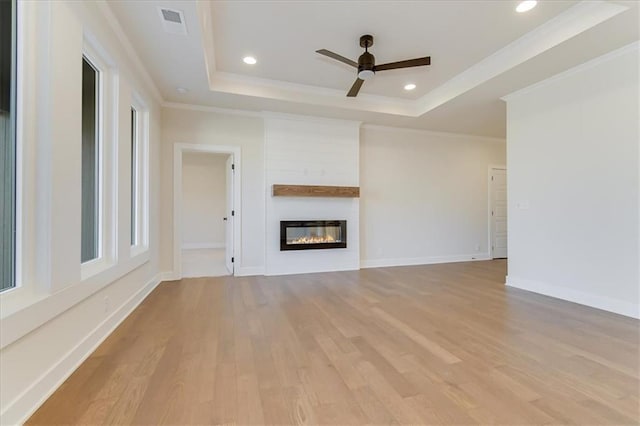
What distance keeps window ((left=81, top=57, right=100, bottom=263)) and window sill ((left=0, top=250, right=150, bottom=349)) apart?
38 cm

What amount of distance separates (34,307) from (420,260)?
18.8 feet

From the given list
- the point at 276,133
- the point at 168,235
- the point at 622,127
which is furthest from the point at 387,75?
the point at 168,235

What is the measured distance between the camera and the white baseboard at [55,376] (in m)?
1.43

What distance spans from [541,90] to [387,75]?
2.04 metres

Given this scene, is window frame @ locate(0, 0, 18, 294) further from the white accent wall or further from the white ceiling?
the white accent wall

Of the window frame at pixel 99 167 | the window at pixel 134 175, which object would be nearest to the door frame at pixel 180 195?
the window at pixel 134 175

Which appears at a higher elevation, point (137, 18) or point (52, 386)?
point (137, 18)

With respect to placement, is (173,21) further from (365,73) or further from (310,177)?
(310,177)

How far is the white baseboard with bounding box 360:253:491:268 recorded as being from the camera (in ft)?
18.5

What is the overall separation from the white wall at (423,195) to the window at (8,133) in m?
4.73

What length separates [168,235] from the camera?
457cm

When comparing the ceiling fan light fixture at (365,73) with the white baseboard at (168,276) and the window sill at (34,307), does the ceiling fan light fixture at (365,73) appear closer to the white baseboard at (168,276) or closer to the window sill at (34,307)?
the window sill at (34,307)

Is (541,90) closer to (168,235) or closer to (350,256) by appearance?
(350,256)

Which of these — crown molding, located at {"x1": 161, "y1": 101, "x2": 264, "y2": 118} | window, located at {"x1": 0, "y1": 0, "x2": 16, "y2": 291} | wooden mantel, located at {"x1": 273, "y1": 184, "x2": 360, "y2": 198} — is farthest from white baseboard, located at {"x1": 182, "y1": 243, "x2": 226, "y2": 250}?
window, located at {"x1": 0, "y1": 0, "x2": 16, "y2": 291}
